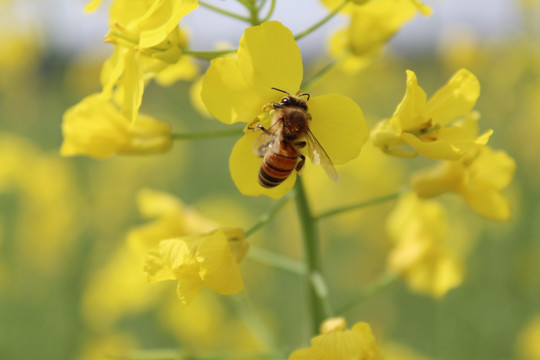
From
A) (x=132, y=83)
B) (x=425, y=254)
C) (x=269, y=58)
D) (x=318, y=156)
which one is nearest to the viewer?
(x=269, y=58)

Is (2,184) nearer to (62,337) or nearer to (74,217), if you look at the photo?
(74,217)

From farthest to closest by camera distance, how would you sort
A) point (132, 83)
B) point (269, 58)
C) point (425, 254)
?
point (425, 254)
point (132, 83)
point (269, 58)

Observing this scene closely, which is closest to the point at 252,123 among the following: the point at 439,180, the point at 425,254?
the point at 439,180

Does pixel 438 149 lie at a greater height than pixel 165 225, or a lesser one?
greater

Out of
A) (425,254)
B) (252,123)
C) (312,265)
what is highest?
(252,123)

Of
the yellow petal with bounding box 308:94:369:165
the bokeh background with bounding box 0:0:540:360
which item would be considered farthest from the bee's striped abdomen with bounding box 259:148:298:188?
the bokeh background with bounding box 0:0:540:360

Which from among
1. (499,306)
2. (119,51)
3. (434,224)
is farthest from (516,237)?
(119,51)

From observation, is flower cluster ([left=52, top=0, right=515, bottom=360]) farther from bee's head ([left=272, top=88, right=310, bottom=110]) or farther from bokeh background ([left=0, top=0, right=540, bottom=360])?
bokeh background ([left=0, top=0, right=540, bottom=360])

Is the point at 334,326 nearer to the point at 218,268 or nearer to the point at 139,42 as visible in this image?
the point at 218,268
